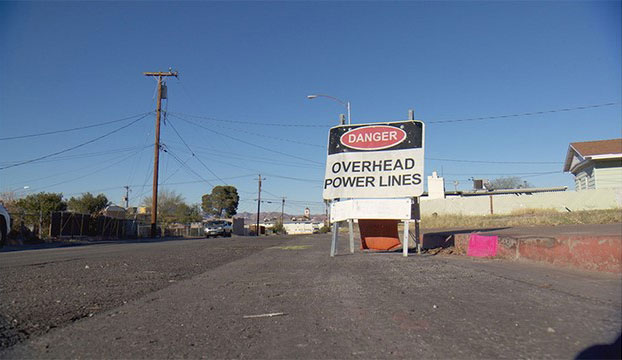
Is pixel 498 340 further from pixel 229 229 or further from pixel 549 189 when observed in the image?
pixel 549 189

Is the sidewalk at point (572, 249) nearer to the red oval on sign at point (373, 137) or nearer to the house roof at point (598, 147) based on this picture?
the red oval on sign at point (373, 137)

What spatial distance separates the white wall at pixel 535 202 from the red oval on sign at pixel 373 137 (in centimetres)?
2005

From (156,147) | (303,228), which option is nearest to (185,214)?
(303,228)

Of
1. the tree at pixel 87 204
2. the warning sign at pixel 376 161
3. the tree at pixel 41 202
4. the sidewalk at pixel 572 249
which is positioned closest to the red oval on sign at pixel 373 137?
the warning sign at pixel 376 161

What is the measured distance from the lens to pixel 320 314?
4.11 meters

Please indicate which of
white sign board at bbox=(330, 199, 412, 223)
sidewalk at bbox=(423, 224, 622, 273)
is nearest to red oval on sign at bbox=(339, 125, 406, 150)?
white sign board at bbox=(330, 199, 412, 223)

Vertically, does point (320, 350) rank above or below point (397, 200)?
below

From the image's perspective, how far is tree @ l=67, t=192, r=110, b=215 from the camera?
5525 centimetres

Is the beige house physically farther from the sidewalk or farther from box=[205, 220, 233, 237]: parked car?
box=[205, 220, 233, 237]: parked car

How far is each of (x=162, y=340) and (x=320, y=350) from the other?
1241mm

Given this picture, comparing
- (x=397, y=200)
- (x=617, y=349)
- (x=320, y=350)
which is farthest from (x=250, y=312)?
(x=397, y=200)

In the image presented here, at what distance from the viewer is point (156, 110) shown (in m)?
39.3

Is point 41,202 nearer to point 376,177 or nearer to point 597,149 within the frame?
point 376,177

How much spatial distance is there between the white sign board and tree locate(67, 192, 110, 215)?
52.2m
